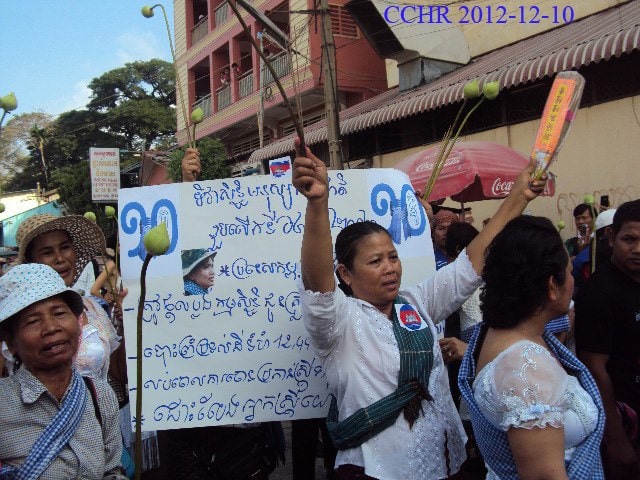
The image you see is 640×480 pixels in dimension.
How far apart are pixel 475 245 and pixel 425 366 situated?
1.81 feet

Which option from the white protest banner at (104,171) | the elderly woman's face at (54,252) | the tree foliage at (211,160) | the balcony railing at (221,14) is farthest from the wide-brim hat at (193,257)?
the white protest banner at (104,171)

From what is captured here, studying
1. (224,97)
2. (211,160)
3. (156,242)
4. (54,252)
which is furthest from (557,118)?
(224,97)

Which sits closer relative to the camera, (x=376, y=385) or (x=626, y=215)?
(x=376, y=385)

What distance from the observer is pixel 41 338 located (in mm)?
1831

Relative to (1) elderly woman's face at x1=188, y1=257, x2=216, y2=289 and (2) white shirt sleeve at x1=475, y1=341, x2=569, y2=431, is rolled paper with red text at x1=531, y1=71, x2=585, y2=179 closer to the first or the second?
(2) white shirt sleeve at x1=475, y1=341, x2=569, y2=431

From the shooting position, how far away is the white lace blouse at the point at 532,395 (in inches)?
60.5

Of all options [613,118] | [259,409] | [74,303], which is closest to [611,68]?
[613,118]

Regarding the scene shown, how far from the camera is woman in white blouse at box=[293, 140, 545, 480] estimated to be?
6.25 feet

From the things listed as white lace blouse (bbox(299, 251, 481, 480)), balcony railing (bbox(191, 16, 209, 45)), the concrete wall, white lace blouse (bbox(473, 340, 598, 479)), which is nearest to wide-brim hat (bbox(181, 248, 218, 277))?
white lace blouse (bbox(299, 251, 481, 480))

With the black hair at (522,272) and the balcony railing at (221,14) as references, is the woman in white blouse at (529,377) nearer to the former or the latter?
the black hair at (522,272)

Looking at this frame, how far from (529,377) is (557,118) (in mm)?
1164

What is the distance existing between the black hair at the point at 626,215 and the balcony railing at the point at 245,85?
56.9 ft

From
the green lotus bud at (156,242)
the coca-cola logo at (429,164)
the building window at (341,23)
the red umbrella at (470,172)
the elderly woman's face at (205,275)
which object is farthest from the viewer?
the building window at (341,23)

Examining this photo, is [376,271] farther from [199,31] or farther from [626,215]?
[199,31]
